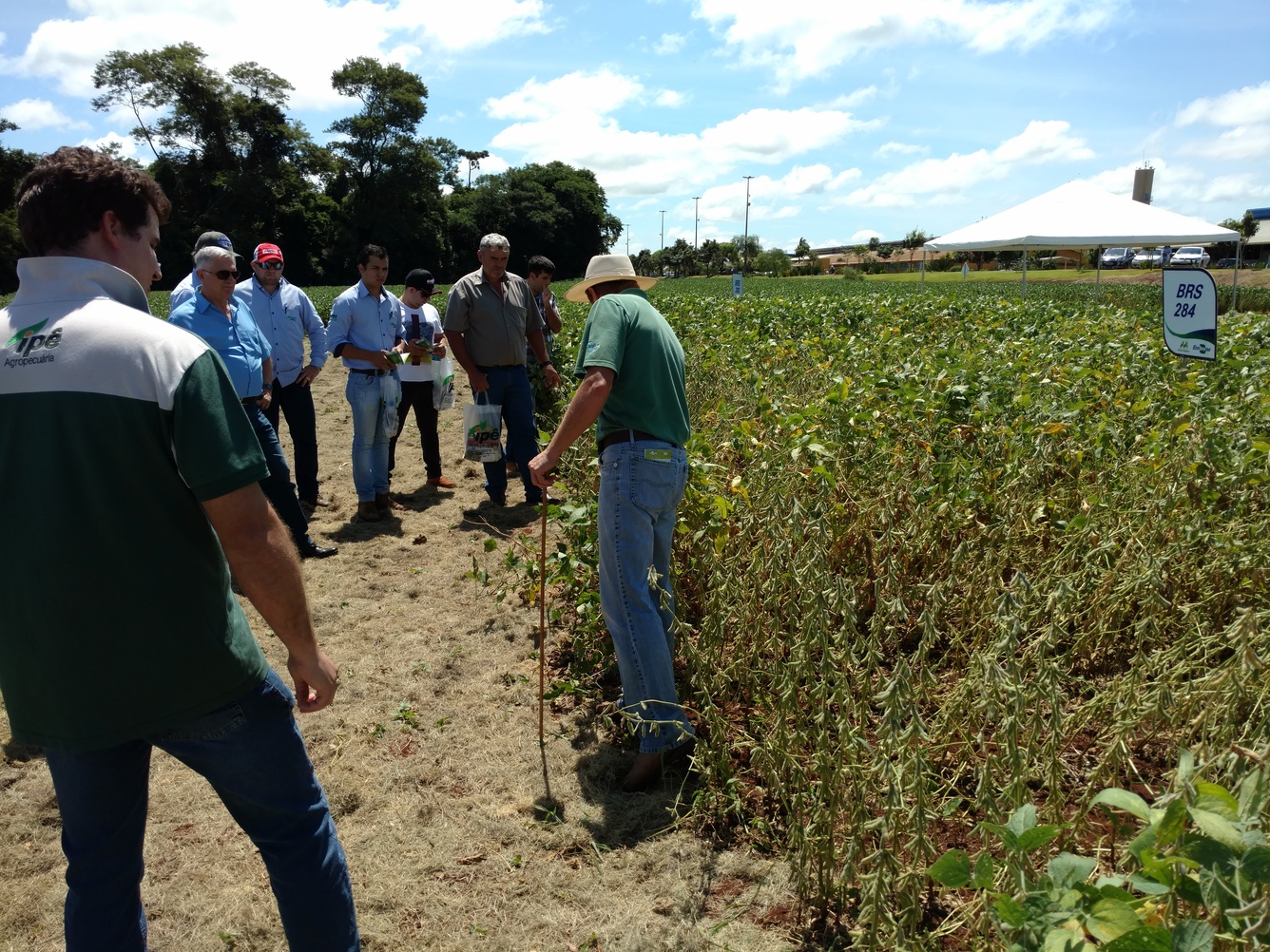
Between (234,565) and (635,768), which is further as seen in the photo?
(635,768)

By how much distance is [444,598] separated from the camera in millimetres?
4957

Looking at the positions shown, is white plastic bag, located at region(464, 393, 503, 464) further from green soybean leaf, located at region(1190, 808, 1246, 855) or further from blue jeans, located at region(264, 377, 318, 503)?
green soybean leaf, located at region(1190, 808, 1246, 855)

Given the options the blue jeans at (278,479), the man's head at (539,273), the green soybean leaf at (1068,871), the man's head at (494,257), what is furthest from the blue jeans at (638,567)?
the man's head at (539,273)

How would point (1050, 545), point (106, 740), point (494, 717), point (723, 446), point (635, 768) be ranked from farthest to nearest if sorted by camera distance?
point (723, 446), point (1050, 545), point (494, 717), point (635, 768), point (106, 740)

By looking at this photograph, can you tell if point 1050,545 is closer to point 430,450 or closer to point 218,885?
point 218,885

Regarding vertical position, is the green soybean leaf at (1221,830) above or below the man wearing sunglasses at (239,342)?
below

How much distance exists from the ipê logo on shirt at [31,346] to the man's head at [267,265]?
4.32 m

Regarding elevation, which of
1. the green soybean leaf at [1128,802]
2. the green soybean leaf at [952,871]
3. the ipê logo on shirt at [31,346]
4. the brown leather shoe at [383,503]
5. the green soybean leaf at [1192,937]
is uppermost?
the ipê logo on shirt at [31,346]

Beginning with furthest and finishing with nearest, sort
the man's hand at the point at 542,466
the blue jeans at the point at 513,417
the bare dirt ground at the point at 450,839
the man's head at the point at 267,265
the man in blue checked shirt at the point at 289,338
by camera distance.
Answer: the blue jeans at the point at 513,417, the man in blue checked shirt at the point at 289,338, the man's head at the point at 267,265, the man's hand at the point at 542,466, the bare dirt ground at the point at 450,839

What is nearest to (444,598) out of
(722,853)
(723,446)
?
(723,446)

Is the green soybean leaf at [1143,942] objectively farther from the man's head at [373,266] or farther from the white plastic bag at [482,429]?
the man's head at [373,266]

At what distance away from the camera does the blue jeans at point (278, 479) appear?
4.92 metres

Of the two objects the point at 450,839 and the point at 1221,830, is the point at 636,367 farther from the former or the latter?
the point at 1221,830

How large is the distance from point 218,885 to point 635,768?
141 centimetres
